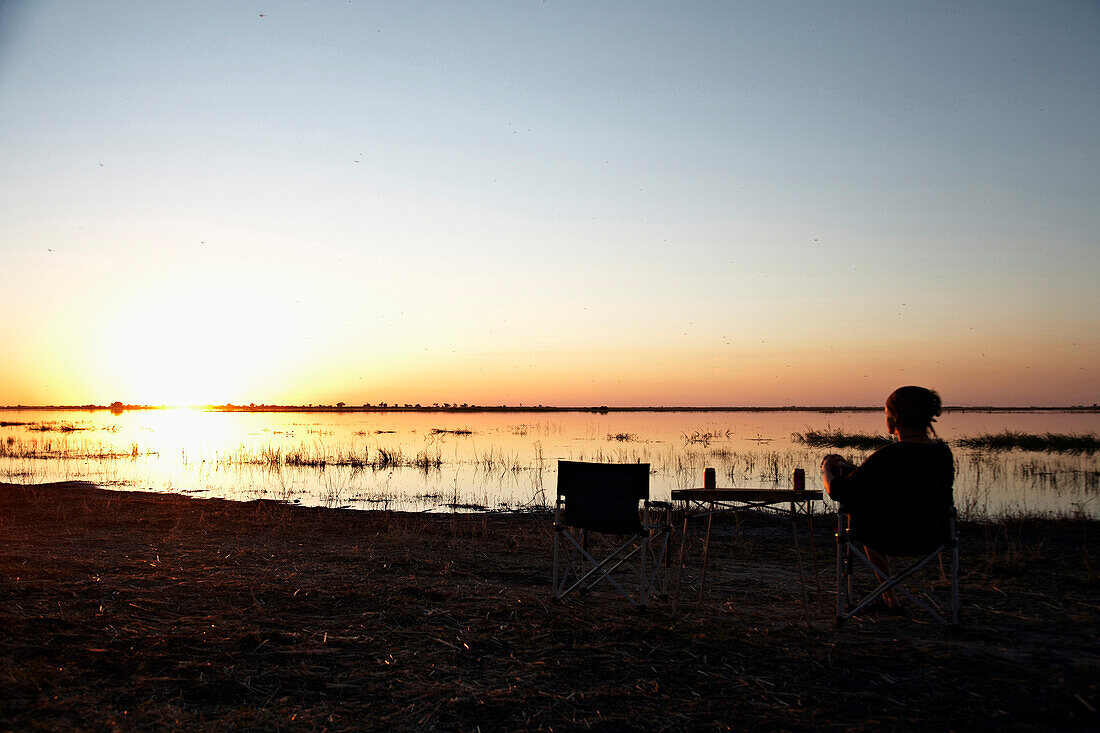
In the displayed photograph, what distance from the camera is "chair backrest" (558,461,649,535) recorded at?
5047 mm

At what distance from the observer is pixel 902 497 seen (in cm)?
443

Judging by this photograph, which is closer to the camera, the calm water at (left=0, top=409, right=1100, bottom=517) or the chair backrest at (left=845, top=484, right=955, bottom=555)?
the chair backrest at (left=845, top=484, right=955, bottom=555)

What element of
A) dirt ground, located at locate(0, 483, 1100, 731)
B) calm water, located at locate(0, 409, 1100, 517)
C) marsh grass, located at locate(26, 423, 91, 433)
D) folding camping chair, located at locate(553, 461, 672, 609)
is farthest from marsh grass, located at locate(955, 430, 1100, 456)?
marsh grass, located at locate(26, 423, 91, 433)

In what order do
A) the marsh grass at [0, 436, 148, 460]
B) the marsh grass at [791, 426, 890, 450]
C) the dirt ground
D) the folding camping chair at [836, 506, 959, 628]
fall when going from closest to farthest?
1. the dirt ground
2. the folding camping chair at [836, 506, 959, 628]
3. the marsh grass at [0, 436, 148, 460]
4. the marsh grass at [791, 426, 890, 450]

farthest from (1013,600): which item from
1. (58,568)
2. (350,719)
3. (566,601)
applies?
(58,568)

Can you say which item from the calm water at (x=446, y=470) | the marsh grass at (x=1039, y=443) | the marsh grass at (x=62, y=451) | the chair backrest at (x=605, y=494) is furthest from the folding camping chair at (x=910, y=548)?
the marsh grass at (x=1039, y=443)

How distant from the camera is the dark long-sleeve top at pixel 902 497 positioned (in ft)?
14.3

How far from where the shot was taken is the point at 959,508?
11.5 metres

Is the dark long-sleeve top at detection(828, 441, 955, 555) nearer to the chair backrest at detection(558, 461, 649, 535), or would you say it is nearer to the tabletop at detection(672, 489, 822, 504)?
the tabletop at detection(672, 489, 822, 504)

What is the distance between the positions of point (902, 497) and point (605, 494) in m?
1.85

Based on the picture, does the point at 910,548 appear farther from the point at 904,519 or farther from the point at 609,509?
the point at 609,509

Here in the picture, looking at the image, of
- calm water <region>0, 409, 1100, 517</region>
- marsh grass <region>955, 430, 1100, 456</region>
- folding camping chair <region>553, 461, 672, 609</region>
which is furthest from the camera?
marsh grass <region>955, 430, 1100, 456</region>

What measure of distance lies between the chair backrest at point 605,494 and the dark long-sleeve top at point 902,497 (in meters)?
1.26

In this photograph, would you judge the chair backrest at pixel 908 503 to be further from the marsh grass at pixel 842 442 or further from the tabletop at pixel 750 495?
the marsh grass at pixel 842 442
